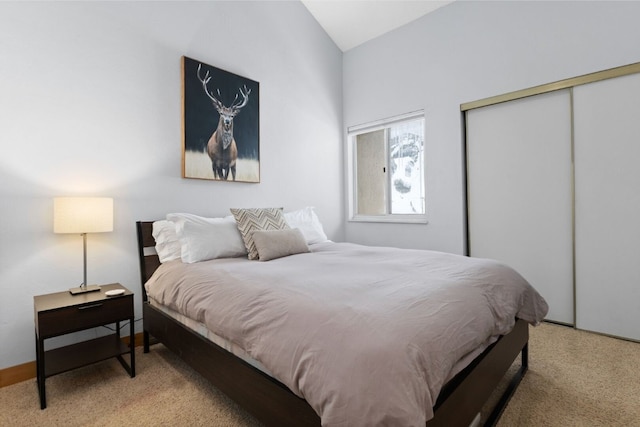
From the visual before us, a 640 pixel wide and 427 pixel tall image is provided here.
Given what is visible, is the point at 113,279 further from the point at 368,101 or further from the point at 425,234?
the point at 368,101

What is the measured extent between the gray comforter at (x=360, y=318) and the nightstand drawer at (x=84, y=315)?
234 millimetres

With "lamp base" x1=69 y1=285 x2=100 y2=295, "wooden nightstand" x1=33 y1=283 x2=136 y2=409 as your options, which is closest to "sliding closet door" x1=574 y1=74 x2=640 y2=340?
"wooden nightstand" x1=33 y1=283 x2=136 y2=409

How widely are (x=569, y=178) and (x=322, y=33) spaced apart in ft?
10.1

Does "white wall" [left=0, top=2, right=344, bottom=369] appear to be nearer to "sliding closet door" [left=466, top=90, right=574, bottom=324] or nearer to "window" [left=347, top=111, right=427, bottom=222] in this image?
"window" [left=347, top=111, right=427, bottom=222]

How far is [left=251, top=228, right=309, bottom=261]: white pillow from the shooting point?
2311 millimetres

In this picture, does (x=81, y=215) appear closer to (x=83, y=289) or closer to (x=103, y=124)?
(x=83, y=289)

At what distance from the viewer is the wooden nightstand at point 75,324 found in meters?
1.73

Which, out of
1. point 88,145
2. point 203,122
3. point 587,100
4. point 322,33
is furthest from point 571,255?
point 88,145

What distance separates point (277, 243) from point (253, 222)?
1.04 ft

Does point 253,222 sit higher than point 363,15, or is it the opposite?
point 363,15

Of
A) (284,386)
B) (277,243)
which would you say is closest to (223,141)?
(277,243)

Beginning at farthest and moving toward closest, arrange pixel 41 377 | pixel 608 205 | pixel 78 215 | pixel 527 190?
pixel 527 190 < pixel 608 205 < pixel 78 215 < pixel 41 377

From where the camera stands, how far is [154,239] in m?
2.48

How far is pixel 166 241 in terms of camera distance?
2.39m
